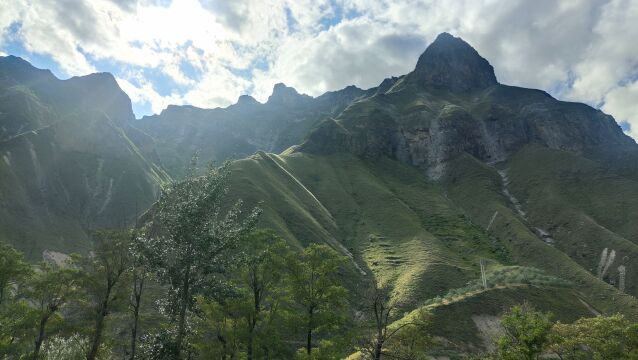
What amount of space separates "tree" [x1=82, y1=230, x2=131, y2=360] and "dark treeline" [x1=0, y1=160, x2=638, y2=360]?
0.28 ft

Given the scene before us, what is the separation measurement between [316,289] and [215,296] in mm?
10047

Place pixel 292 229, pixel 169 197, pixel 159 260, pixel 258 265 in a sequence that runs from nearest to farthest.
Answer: pixel 159 260, pixel 169 197, pixel 258 265, pixel 292 229

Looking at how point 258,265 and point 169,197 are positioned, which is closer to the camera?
point 169,197

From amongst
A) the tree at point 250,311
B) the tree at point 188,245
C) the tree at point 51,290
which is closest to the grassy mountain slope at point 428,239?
the tree at point 250,311

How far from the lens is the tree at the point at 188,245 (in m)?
32.1

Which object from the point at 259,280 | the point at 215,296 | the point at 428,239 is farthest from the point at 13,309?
the point at 428,239

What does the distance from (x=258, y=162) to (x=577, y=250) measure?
109450mm

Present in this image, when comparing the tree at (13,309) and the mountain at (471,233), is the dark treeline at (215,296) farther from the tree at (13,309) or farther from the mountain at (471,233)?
the mountain at (471,233)

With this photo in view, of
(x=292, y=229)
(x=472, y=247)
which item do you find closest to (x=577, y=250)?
(x=472, y=247)

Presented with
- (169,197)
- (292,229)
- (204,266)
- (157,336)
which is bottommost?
(157,336)

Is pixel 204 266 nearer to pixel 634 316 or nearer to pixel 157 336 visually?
pixel 157 336

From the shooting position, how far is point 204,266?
32.7 m

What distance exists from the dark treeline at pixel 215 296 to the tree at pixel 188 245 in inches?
3.2

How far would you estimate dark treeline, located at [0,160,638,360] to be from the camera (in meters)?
32.9
